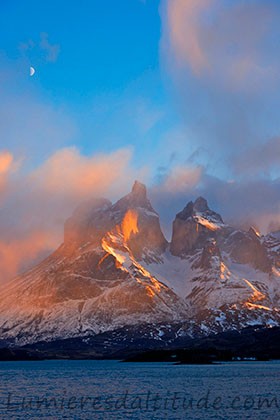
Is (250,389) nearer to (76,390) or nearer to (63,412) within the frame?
(76,390)

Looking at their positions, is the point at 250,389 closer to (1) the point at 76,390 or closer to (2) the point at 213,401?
(2) the point at 213,401

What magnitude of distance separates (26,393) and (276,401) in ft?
244

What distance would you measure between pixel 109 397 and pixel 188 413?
3876cm

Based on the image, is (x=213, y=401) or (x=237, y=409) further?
(x=213, y=401)

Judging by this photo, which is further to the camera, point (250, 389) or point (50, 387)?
point (50, 387)

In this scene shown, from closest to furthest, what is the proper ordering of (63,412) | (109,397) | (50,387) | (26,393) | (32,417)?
(32,417)
(63,412)
(109,397)
(26,393)
(50,387)

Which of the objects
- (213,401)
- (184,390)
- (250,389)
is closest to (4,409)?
(213,401)

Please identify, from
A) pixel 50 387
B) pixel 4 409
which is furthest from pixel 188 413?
pixel 50 387

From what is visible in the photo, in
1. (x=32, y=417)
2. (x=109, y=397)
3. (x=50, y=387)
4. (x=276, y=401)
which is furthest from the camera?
(x=50, y=387)

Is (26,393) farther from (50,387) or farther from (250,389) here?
(250,389)

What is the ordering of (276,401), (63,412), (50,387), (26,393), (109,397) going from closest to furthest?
(63,412) < (276,401) < (109,397) < (26,393) < (50,387)

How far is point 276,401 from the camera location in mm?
135250

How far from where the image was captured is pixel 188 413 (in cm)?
11706

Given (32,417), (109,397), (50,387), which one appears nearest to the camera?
(32,417)
